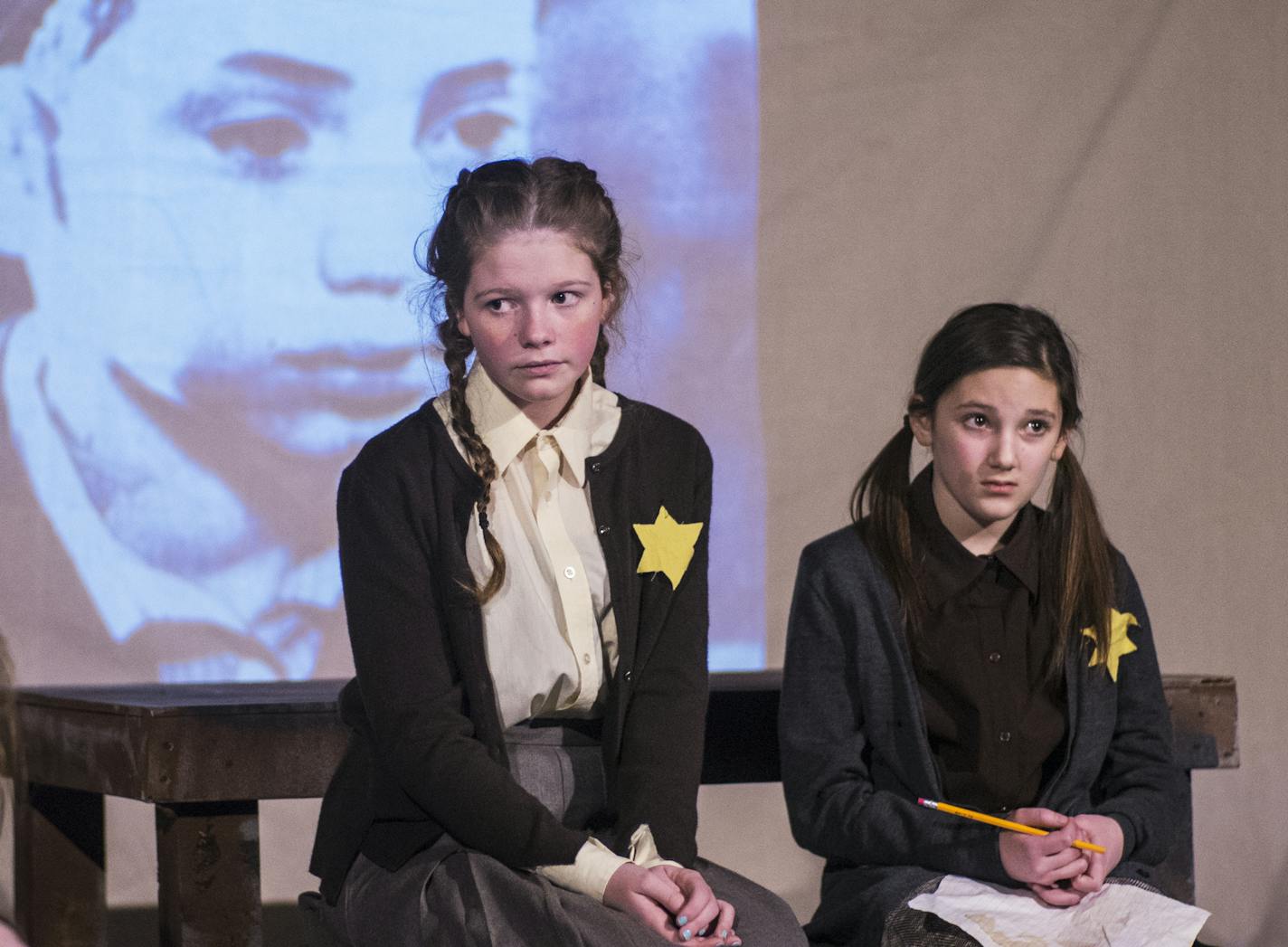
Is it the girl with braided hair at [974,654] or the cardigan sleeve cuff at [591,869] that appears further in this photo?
the girl with braided hair at [974,654]

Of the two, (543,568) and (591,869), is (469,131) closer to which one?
(543,568)

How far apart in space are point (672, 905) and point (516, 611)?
0.36 meters

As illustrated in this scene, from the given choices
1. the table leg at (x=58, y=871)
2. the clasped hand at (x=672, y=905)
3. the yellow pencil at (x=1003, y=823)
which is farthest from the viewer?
the table leg at (x=58, y=871)

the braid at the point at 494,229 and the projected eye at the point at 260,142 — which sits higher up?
the projected eye at the point at 260,142

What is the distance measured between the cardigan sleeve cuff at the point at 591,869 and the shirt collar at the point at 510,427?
400mm

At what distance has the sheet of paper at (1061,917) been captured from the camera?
5.85 ft

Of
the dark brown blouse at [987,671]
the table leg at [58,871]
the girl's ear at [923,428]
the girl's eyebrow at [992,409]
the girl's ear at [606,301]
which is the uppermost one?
the girl's ear at [606,301]

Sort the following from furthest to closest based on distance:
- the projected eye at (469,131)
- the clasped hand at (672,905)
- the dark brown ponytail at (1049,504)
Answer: the projected eye at (469,131) < the dark brown ponytail at (1049,504) < the clasped hand at (672,905)

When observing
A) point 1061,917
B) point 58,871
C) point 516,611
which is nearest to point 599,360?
point 516,611

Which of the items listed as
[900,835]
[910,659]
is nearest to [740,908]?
[900,835]

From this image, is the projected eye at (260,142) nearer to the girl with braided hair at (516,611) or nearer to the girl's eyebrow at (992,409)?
the girl with braided hair at (516,611)

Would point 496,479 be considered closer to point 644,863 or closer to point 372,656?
point 372,656

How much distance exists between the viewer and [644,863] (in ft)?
5.58

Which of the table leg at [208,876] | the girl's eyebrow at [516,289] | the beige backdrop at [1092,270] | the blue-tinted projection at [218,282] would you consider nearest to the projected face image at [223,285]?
the blue-tinted projection at [218,282]
